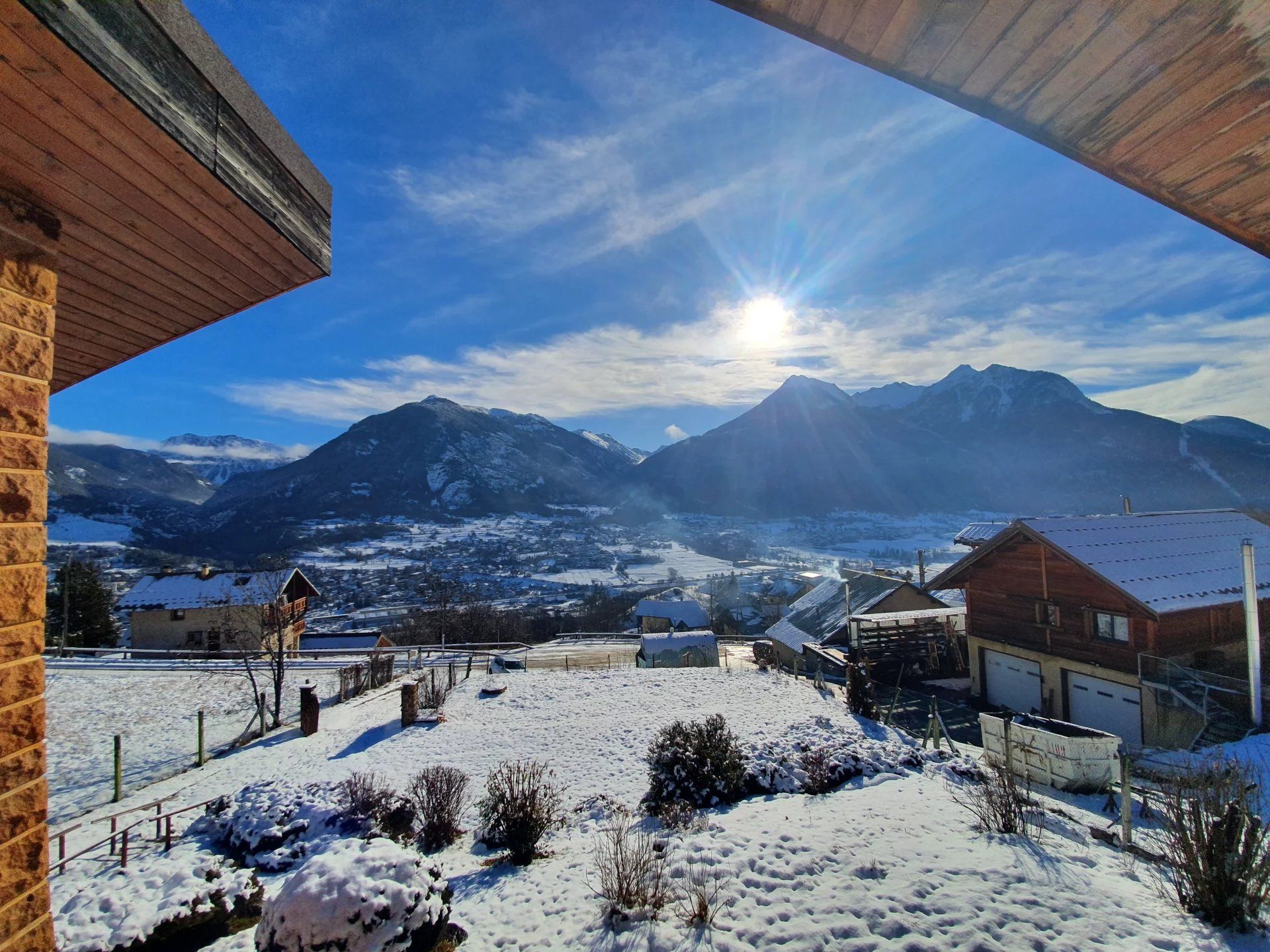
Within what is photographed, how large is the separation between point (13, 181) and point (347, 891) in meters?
5.03

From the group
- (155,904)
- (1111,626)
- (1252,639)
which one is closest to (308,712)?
(155,904)

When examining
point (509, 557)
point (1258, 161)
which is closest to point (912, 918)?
point (1258, 161)

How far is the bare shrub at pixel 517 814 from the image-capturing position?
277 inches

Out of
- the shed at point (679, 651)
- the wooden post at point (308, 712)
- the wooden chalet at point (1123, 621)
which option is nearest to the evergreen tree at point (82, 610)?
the wooden post at point (308, 712)

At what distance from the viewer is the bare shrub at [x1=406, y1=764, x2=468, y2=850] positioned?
7.82 metres

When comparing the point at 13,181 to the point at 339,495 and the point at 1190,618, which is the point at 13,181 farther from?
the point at 339,495

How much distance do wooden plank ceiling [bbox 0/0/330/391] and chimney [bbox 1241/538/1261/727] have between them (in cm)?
1910

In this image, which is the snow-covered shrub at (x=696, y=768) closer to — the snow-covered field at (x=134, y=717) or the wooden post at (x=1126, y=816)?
the wooden post at (x=1126, y=816)

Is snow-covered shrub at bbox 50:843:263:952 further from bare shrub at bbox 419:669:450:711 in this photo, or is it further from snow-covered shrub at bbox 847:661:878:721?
snow-covered shrub at bbox 847:661:878:721

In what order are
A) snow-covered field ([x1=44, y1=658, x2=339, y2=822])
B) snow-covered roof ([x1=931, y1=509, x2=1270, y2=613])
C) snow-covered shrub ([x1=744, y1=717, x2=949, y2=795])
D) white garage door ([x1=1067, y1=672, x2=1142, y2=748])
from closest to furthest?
snow-covered shrub ([x1=744, y1=717, x2=949, y2=795])
snow-covered field ([x1=44, y1=658, x2=339, y2=822])
white garage door ([x1=1067, y1=672, x2=1142, y2=748])
snow-covered roof ([x1=931, y1=509, x2=1270, y2=613])

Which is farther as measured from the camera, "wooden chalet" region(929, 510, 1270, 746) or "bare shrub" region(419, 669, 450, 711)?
"bare shrub" region(419, 669, 450, 711)

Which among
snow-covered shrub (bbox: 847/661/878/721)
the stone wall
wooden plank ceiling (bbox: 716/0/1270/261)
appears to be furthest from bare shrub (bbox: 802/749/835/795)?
the stone wall

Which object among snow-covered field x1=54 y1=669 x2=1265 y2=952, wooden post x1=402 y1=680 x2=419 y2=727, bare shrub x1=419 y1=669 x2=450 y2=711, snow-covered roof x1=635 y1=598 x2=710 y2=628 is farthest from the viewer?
snow-covered roof x1=635 y1=598 x2=710 y2=628

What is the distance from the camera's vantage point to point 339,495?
199m
